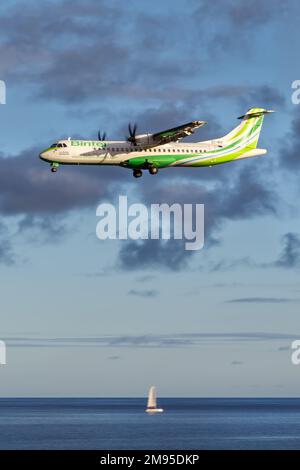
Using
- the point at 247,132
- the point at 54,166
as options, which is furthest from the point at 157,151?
the point at 247,132

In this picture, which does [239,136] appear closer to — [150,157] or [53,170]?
[150,157]

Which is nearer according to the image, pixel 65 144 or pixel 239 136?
pixel 65 144

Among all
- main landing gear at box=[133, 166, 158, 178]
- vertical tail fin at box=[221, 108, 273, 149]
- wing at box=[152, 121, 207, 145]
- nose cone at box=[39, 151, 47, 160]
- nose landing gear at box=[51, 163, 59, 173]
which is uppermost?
vertical tail fin at box=[221, 108, 273, 149]

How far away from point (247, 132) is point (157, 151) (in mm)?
18739

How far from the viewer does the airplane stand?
359 feet

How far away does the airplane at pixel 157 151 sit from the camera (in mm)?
109438

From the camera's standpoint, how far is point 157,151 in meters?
116

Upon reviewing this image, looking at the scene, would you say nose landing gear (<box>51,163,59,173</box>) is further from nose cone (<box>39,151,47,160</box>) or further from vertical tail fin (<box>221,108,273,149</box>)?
vertical tail fin (<box>221,108,273,149</box>)

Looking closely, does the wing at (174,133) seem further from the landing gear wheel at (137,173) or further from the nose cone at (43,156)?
the nose cone at (43,156)

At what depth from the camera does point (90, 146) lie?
10994 centimetres

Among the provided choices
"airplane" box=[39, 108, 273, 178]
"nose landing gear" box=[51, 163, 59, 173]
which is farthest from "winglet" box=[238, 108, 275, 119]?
"nose landing gear" box=[51, 163, 59, 173]
